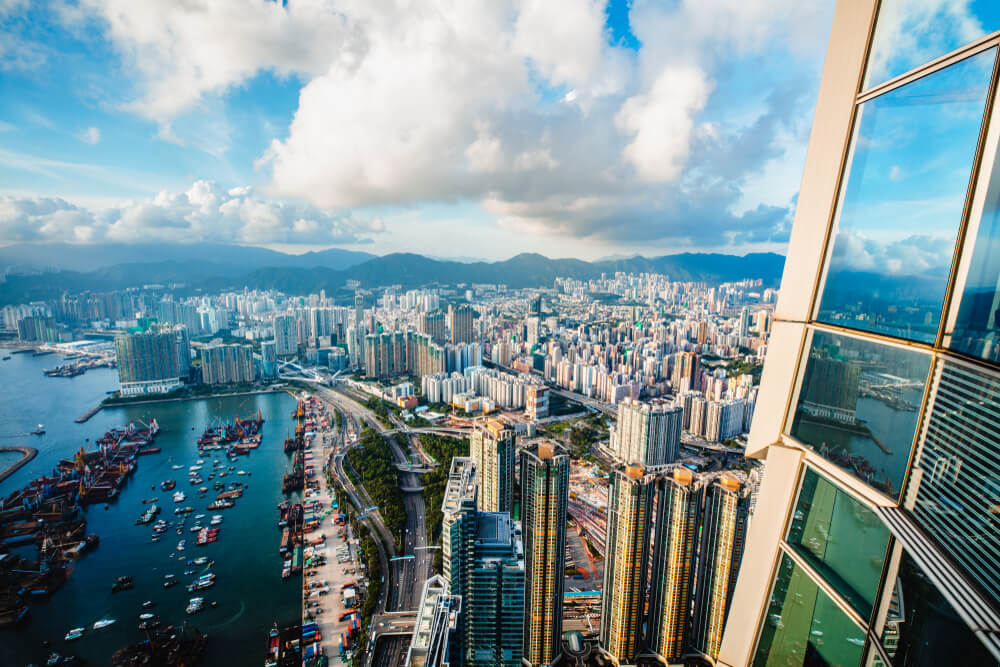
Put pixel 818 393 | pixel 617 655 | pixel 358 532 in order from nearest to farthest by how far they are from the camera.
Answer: pixel 818 393 < pixel 617 655 < pixel 358 532

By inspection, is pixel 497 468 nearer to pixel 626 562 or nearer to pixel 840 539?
pixel 626 562

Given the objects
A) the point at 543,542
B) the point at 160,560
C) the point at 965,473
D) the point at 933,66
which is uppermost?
the point at 933,66

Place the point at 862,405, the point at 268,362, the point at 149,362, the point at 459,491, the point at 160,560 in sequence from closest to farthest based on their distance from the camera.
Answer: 1. the point at 862,405
2. the point at 459,491
3. the point at 160,560
4. the point at 149,362
5. the point at 268,362

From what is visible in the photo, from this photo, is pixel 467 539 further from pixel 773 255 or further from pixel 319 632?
pixel 773 255

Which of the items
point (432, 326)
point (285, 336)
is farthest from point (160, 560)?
point (285, 336)

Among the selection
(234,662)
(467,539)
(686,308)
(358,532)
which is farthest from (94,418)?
(686,308)

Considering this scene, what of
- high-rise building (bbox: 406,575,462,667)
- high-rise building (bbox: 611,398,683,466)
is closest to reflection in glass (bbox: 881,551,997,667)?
high-rise building (bbox: 406,575,462,667)
